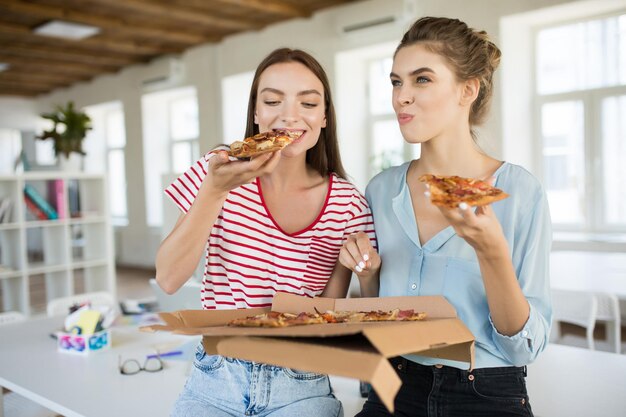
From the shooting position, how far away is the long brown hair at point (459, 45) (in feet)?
4.82

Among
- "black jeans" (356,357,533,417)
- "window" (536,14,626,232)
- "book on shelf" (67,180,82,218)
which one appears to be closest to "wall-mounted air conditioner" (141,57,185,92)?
"book on shelf" (67,180,82,218)

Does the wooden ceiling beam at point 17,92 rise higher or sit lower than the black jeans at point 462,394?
higher

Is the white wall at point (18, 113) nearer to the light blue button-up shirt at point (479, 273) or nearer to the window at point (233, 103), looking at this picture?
the window at point (233, 103)

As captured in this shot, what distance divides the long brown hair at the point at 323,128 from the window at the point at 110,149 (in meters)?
9.59

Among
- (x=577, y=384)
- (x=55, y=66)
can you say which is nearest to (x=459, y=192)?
(x=577, y=384)

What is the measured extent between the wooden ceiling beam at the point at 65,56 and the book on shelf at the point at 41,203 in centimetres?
327

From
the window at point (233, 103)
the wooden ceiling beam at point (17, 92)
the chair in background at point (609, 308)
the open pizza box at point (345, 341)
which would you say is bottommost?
the chair in background at point (609, 308)

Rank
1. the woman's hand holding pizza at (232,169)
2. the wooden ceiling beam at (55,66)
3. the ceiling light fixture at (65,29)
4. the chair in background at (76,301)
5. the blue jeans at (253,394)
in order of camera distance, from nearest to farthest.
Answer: the woman's hand holding pizza at (232,169) < the blue jeans at (253,394) < the chair in background at (76,301) < the ceiling light fixture at (65,29) < the wooden ceiling beam at (55,66)

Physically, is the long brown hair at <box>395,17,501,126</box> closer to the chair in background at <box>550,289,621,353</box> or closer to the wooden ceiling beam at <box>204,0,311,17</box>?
the chair in background at <box>550,289,621,353</box>

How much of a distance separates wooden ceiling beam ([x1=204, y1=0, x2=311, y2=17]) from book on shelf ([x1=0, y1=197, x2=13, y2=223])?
285 cm

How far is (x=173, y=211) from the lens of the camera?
4125mm

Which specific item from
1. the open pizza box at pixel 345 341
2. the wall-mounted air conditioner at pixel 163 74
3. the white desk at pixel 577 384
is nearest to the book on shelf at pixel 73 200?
the wall-mounted air conditioner at pixel 163 74

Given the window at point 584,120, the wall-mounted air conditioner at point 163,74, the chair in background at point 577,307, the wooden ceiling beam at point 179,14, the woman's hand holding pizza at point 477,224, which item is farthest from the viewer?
the wall-mounted air conditioner at point 163,74

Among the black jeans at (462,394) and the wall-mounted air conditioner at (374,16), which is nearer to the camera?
the black jeans at (462,394)
